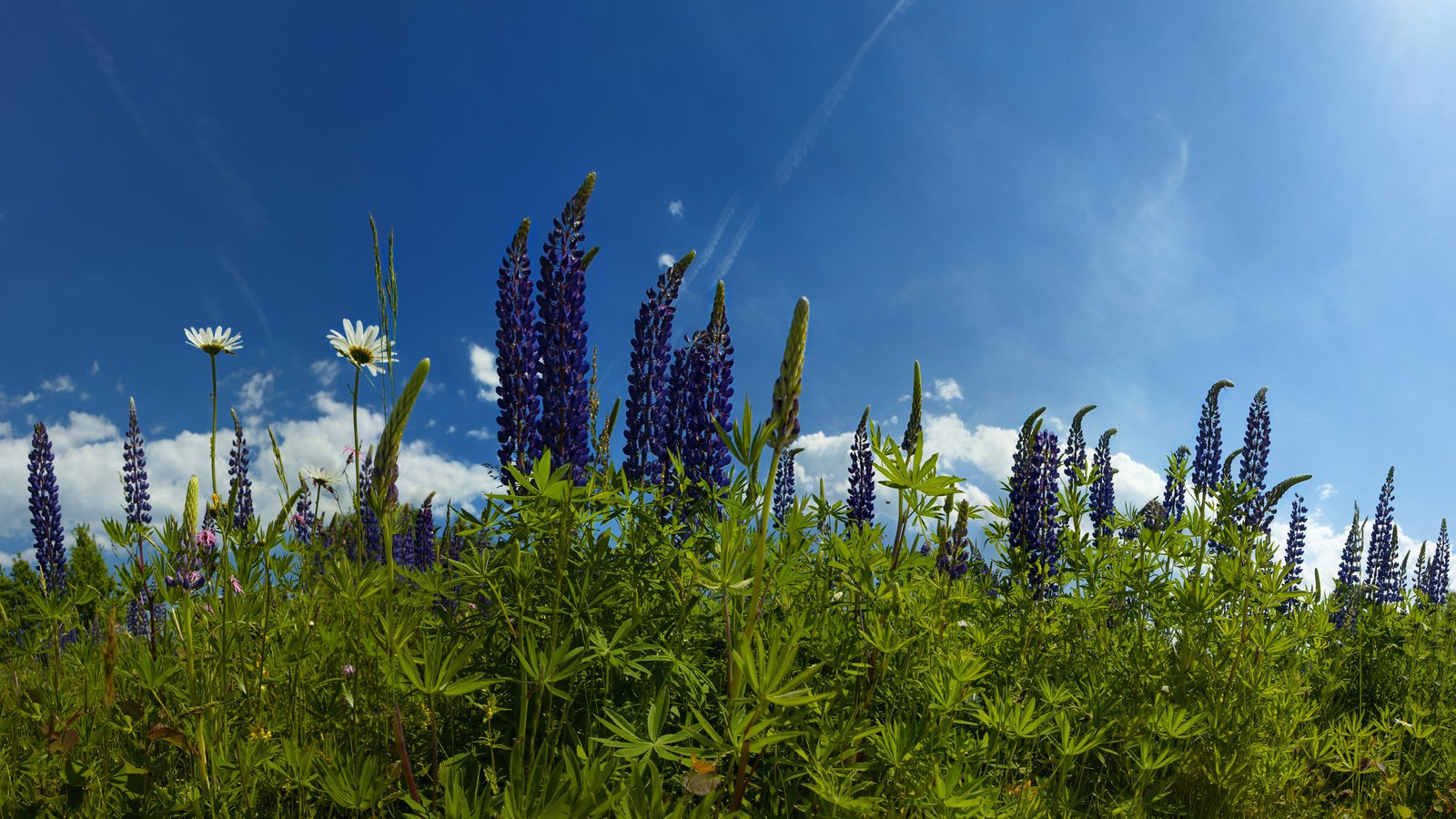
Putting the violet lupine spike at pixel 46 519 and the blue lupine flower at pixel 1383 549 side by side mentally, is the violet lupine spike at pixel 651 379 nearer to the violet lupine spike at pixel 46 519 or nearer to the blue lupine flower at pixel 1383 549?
the violet lupine spike at pixel 46 519

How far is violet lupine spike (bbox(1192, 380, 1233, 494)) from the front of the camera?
11.1 meters

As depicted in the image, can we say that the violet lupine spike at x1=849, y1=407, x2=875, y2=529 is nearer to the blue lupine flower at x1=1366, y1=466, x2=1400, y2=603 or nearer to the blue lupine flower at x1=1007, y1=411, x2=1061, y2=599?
the blue lupine flower at x1=1007, y1=411, x2=1061, y2=599

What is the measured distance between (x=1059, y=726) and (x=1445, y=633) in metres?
6.54

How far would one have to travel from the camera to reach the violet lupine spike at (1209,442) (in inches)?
439

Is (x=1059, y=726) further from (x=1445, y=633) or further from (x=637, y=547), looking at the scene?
(x=1445, y=633)

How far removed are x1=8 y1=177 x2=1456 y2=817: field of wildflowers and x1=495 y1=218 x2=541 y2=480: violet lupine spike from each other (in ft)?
0.08

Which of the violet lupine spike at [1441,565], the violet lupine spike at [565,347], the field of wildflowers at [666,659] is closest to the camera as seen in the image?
the field of wildflowers at [666,659]

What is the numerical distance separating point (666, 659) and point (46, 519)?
1130cm

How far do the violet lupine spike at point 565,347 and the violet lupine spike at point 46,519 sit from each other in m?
9.12

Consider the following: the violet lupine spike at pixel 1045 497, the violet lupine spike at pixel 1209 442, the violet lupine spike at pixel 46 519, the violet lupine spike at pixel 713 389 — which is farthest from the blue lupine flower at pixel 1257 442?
the violet lupine spike at pixel 46 519

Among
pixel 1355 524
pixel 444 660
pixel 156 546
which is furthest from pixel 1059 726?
pixel 1355 524

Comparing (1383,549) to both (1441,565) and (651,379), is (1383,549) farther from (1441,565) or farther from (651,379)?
(651,379)

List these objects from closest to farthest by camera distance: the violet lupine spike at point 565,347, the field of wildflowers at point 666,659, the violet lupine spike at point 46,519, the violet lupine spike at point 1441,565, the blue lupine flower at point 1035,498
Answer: the field of wildflowers at point 666,659, the violet lupine spike at point 565,347, the blue lupine flower at point 1035,498, the violet lupine spike at point 46,519, the violet lupine spike at point 1441,565

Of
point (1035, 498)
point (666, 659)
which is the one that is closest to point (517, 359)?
point (666, 659)
